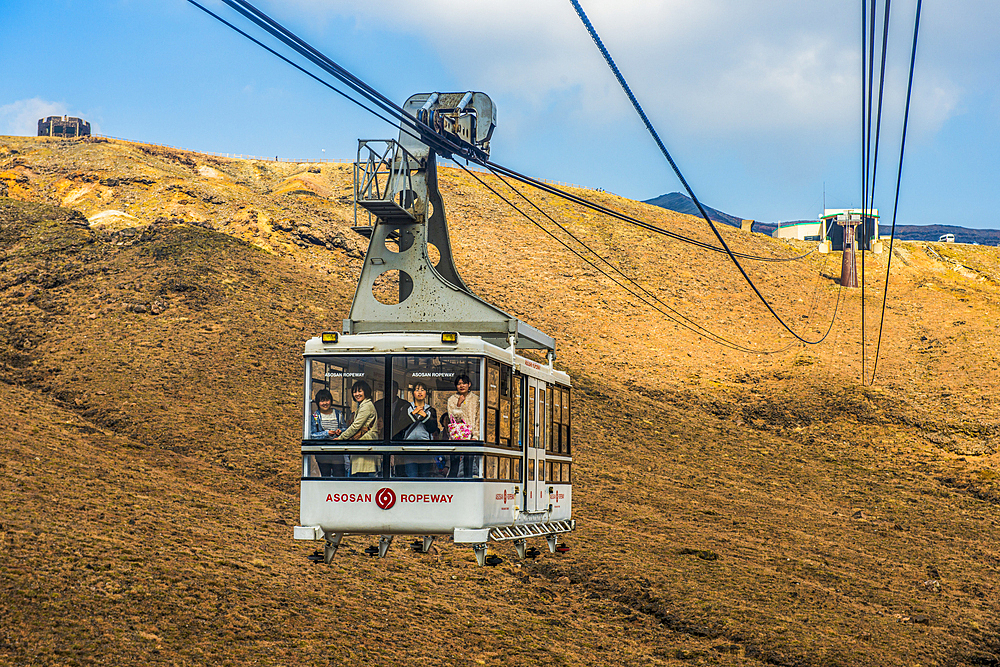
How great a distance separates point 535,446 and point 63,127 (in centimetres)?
8777

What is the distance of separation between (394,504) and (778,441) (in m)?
38.8

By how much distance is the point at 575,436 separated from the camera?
44969 millimetres

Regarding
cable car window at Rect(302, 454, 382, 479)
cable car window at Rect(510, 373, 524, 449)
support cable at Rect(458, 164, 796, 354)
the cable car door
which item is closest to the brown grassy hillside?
support cable at Rect(458, 164, 796, 354)

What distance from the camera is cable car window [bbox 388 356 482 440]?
45.9 feet

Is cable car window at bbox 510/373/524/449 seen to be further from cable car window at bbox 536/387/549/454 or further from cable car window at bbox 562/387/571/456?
cable car window at bbox 562/387/571/456

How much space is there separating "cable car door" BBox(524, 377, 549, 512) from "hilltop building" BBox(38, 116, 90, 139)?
281 ft

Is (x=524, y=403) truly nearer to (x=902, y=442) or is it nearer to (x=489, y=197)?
(x=902, y=442)

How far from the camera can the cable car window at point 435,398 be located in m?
14.0

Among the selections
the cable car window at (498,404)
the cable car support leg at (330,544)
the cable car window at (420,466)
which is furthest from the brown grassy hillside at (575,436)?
the cable car window at (498,404)

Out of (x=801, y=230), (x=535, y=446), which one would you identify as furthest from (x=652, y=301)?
(x=535, y=446)

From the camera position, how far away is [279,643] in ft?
72.5

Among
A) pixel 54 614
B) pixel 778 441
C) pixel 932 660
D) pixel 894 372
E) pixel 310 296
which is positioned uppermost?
pixel 310 296

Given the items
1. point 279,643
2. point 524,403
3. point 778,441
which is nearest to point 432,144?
point 524,403

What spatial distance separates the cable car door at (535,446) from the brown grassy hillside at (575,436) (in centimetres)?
789
